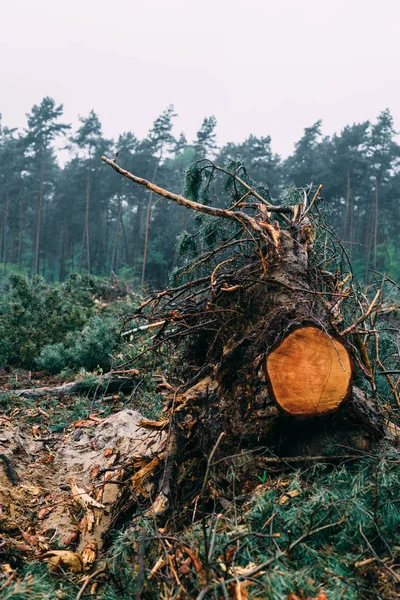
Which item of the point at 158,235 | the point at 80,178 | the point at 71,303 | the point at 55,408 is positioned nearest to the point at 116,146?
the point at 80,178

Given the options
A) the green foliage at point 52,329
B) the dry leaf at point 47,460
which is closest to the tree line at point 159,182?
the green foliage at point 52,329

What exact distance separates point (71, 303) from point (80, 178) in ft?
89.0

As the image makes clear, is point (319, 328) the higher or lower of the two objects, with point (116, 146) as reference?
lower

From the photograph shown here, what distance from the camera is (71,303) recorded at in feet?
35.2

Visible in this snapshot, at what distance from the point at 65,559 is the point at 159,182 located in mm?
31125

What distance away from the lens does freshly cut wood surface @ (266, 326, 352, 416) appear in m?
2.86

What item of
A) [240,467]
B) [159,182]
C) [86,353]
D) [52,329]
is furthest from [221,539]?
[159,182]

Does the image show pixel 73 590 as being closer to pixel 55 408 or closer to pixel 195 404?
pixel 195 404

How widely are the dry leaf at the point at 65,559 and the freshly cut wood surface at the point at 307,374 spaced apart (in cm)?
152

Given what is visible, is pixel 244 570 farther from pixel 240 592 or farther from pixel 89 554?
pixel 89 554

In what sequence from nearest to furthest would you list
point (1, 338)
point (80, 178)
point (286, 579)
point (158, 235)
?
point (286, 579) → point (1, 338) → point (158, 235) → point (80, 178)

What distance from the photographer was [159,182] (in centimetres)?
3209

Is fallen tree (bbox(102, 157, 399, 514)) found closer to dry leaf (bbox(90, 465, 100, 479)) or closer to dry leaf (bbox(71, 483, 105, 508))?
dry leaf (bbox(71, 483, 105, 508))

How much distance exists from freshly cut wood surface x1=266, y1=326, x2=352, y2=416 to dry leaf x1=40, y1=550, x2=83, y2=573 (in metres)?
1.52
